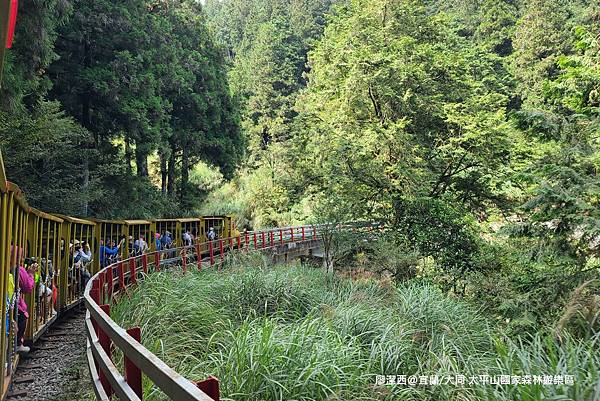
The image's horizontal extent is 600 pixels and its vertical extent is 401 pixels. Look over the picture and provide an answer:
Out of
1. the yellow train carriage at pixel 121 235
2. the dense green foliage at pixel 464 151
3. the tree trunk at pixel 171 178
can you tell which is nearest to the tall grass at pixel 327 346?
the dense green foliage at pixel 464 151

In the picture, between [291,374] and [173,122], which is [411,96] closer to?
[173,122]

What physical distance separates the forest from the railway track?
239 centimetres

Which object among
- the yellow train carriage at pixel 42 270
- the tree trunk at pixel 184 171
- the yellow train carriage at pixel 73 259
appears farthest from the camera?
the tree trunk at pixel 184 171

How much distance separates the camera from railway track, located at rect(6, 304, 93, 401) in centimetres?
530

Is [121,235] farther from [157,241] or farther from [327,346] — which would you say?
[327,346]

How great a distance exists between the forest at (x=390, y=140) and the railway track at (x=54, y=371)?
239 centimetres

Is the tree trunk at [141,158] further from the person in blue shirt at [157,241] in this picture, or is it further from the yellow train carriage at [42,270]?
the yellow train carriage at [42,270]

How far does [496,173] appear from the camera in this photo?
1995 cm

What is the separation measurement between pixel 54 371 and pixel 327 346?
3777 mm

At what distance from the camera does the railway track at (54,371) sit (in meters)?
5.30

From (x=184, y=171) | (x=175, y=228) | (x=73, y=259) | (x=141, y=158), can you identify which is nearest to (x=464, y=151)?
(x=175, y=228)

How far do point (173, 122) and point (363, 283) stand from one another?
811 inches

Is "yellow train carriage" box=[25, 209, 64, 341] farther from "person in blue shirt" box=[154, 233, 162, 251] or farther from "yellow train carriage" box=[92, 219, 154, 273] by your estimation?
"person in blue shirt" box=[154, 233, 162, 251]

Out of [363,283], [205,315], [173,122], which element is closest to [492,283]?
[363,283]
